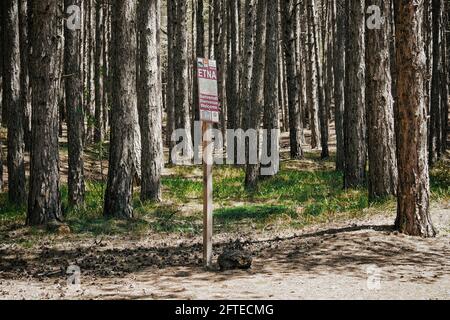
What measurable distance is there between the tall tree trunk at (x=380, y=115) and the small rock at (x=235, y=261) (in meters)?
4.86

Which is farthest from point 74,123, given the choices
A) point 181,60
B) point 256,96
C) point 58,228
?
point 181,60

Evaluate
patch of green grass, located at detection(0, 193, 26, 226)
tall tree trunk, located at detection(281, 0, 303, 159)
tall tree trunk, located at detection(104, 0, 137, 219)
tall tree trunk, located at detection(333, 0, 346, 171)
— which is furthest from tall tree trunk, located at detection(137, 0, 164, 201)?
tall tree trunk, located at detection(281, 0, 303, 159)

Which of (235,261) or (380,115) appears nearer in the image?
(235,261)

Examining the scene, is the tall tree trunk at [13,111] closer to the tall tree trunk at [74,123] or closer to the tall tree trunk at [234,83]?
the tall tree trunk at [74,123]

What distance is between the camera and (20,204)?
13445mm

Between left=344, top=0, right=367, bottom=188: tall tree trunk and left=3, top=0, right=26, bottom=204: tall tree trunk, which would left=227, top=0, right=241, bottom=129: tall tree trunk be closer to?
left=344, top=0, right=367, bottom=188: tall tree trunk

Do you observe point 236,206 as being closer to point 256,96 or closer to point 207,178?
point 256,96

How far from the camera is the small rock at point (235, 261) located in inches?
299

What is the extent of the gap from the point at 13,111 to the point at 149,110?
3313 mm

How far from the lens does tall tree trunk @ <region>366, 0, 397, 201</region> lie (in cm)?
1109

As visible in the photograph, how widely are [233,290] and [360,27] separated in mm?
9519

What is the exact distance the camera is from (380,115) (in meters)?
11.2

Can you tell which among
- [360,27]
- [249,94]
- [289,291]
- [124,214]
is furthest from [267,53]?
[289,291]
